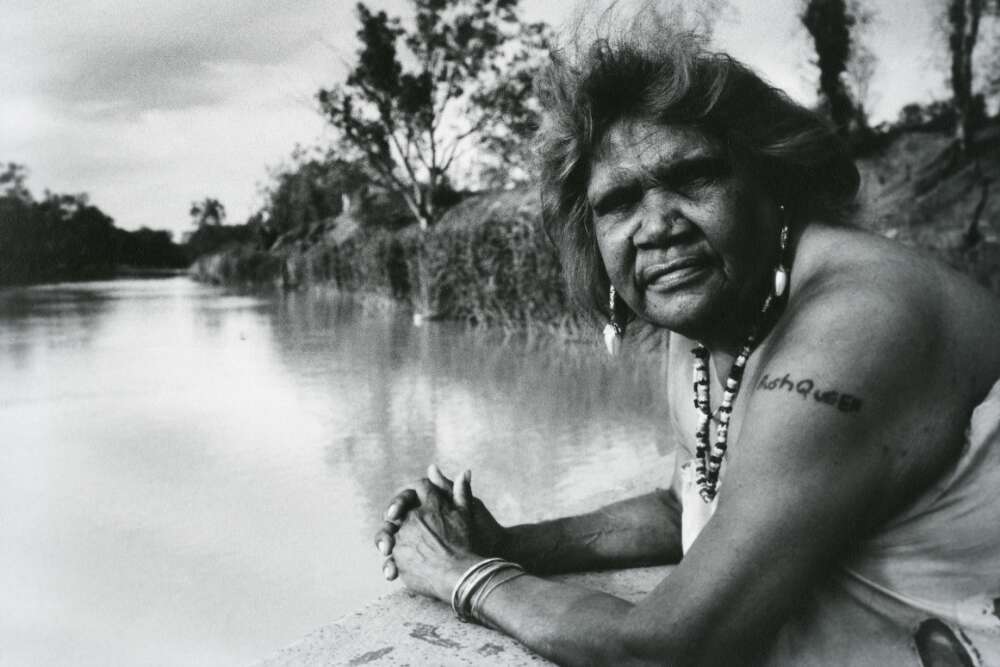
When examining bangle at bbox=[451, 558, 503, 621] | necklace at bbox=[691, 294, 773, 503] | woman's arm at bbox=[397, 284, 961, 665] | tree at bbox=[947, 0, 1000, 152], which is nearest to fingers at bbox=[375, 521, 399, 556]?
bangle at bbox=[451, 558, 503, 621]

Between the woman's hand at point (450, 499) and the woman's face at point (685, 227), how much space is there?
68 centimetres

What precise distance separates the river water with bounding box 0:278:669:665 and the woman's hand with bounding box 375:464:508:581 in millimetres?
664

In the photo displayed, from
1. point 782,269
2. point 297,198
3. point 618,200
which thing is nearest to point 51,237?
point 618,200

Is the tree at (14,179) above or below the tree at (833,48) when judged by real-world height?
below

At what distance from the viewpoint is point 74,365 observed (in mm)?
7863

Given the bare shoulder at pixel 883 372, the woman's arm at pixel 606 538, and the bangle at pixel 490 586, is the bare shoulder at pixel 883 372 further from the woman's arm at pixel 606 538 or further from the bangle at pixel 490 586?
the woman's arm at pixel 606 538

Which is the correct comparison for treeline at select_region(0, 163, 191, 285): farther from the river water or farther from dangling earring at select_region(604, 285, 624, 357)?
dangling earring at select_region(604, 285, 624, 357)

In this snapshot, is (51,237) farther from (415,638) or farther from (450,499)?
(415,638)

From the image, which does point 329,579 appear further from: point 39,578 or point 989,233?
point 989,233

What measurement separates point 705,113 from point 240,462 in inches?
168

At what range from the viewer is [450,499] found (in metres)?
2.08

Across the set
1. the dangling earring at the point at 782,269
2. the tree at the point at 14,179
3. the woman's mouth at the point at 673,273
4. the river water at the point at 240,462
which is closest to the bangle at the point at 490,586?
the woman's mouth at the point at 673,273

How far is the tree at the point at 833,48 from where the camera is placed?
7840 millimetres

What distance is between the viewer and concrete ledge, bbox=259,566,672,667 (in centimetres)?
175
